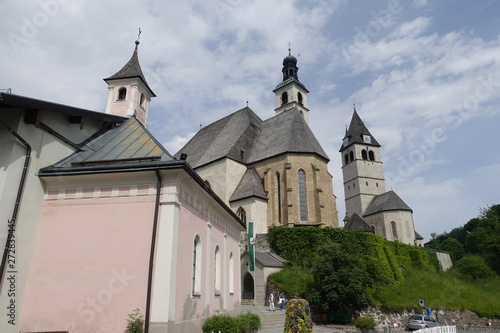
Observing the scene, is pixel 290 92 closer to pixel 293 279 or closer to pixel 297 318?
pixel 293 279

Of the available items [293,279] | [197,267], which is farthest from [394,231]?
[197,267]

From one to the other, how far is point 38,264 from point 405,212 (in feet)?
171

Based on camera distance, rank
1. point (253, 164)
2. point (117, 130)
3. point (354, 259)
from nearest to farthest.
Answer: point (117, 130)
point (354, 259)
point (253, 164)

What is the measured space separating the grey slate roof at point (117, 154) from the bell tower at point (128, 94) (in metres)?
5.04

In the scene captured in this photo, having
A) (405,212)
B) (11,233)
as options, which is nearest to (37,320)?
(11,233)

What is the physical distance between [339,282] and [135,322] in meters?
16.1

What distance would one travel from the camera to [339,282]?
2208 cm

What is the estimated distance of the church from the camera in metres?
51.9

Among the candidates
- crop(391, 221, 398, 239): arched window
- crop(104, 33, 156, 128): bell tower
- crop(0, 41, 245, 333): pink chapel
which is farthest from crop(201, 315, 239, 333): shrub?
crop(391, 221, 398, 239): arched window

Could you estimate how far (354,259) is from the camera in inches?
913

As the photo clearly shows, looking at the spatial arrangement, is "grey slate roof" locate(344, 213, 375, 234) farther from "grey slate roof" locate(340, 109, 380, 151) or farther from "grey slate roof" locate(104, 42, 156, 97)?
"grey slate roof" locate(104, 42, 156, 97)

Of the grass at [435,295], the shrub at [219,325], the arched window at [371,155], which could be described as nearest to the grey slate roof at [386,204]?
the arched window at [371,155]

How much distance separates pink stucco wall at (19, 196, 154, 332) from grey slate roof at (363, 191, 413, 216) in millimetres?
A: 50102

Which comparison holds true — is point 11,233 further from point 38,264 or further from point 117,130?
point 117,130
